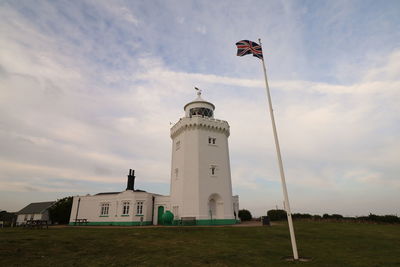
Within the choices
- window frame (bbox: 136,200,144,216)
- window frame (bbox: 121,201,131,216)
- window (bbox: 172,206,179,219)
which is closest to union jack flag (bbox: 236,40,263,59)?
window (bbox: 172,206,179,219)

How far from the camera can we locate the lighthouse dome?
33688mm

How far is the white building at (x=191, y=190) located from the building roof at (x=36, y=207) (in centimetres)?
1984

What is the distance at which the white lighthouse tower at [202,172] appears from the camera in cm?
2825

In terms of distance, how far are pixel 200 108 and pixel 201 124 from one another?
366 centimetres

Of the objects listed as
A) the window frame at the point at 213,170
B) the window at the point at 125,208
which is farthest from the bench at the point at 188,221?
the window at the point at 125,208

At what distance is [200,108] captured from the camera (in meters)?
33.8

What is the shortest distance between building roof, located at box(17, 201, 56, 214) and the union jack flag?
2059 inches

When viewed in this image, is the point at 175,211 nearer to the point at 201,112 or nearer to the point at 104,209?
the point at 104,209

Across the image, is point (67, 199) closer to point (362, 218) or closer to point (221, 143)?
point (221, 143)

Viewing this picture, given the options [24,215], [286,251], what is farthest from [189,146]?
[24,215]

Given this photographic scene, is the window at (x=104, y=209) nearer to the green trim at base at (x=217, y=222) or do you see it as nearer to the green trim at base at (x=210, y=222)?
the green trim at base at (x=210, y=222)

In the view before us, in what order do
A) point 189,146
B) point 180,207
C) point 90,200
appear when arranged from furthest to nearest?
point 90,200
point 189,146
point 180,207

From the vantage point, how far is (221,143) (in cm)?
3225

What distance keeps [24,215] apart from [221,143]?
48105 mm
